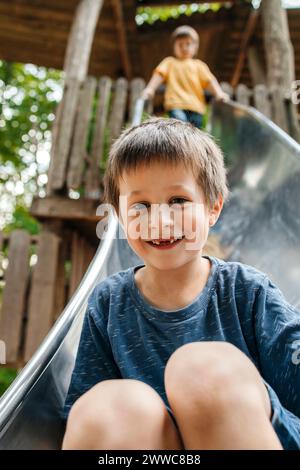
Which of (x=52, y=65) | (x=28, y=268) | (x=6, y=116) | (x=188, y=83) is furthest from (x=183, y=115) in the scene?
(x=6, y=116)

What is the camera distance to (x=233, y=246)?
2053 millimetres

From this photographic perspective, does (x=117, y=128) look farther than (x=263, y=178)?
Yes

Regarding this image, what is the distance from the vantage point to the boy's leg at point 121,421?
598 mm

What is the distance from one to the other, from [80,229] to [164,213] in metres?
3.05

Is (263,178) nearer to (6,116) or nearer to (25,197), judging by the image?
(6,116)

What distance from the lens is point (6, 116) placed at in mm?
8859

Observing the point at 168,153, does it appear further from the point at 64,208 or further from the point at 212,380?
the point at 64,208

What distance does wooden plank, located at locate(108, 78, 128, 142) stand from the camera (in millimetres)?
3727

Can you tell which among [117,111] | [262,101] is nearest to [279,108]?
[262,101]

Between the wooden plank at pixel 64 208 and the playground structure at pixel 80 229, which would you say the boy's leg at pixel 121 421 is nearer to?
the playground structure at pixel 80 229

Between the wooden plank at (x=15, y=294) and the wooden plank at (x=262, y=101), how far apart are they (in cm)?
210

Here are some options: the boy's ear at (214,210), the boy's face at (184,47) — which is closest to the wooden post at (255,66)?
the boy's face at (184,47)

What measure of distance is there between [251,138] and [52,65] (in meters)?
4.97

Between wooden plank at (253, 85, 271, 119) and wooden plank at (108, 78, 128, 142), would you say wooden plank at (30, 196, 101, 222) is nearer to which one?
wooden plank at (108, 78, 128, 142)
